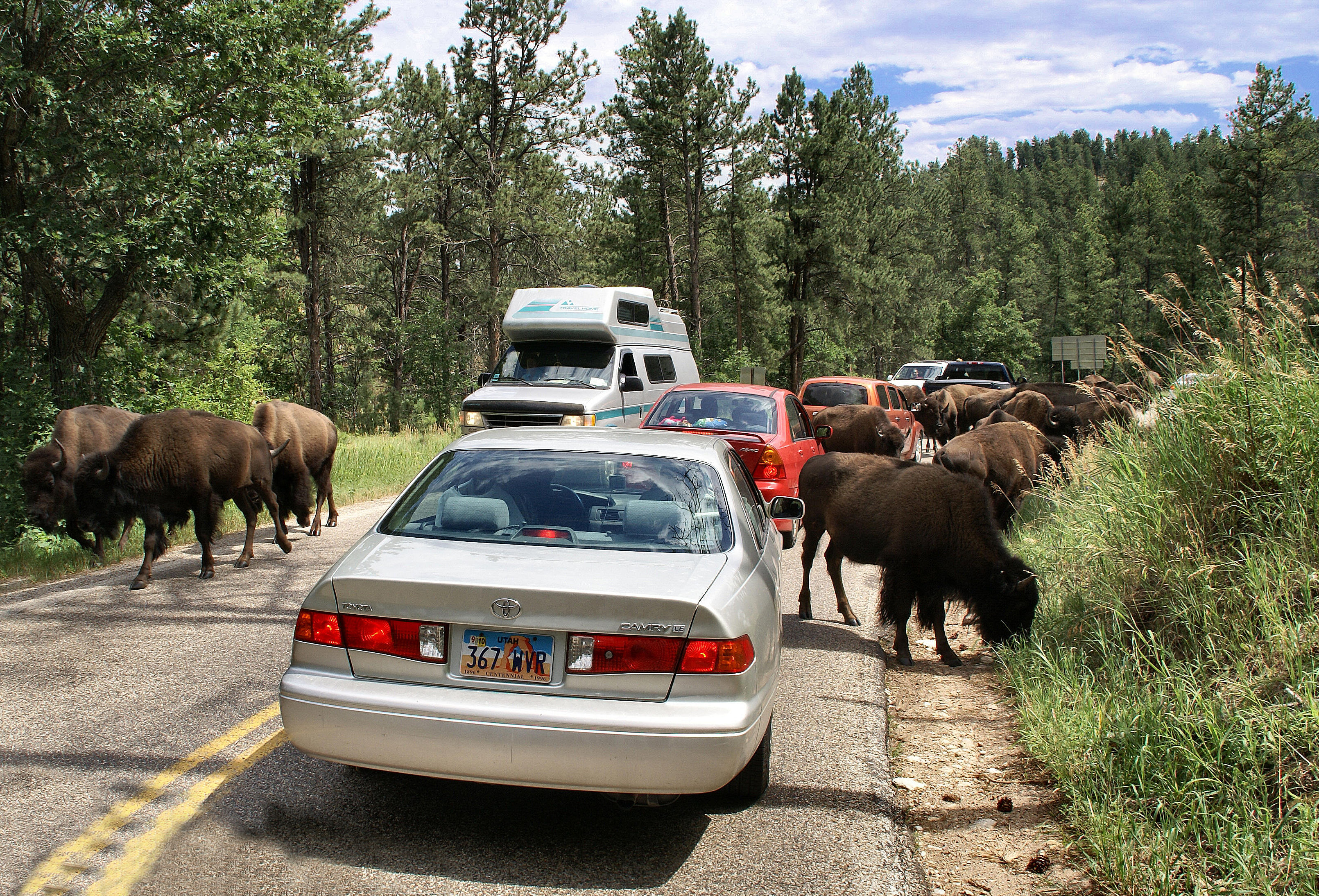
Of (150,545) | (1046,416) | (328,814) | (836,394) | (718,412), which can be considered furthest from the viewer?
(836,394)

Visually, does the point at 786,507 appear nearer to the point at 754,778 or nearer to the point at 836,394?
the point at 754,778

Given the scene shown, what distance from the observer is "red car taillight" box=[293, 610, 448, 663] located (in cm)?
347

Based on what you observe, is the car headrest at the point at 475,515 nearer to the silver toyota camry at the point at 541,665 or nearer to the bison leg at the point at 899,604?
the silver toyota camry at the point at 541,665

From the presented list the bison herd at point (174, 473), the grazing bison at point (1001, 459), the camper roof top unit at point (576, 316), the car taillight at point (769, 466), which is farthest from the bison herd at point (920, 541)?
the camper roof top unit at point (576, 316)

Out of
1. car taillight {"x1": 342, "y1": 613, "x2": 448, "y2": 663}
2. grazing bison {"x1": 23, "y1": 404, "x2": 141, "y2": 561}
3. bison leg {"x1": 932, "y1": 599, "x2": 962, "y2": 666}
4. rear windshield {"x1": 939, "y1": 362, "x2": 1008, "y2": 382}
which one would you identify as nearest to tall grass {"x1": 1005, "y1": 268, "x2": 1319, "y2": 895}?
bison leg {"x1": 932, "y1": 599, "x2": 962, "y2": 666}

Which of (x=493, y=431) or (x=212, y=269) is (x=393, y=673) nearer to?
(x=493, y=431)

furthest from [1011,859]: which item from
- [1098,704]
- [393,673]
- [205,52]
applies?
[205,52]

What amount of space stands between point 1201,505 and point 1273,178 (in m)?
60.3

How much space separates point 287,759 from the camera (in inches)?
179

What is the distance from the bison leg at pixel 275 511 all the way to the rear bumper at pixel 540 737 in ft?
23.3

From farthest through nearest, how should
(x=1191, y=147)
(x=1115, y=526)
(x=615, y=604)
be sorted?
1. (x=1191, y=147)
2. (x=1115, y=526)
3. (x=615, y=604)

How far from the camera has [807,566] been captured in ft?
26.8

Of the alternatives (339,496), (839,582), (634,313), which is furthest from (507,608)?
(634,313)

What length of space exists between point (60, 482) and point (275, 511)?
8.51ft
